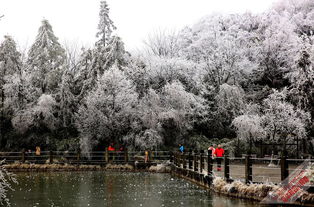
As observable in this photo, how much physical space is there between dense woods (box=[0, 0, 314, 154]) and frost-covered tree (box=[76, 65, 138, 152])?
3.3 inches

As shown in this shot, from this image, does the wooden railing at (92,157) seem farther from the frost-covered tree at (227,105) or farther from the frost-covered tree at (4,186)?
the frost-covered tree at (4,186)

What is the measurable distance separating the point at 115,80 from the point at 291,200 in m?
25.9

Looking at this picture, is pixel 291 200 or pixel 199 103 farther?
pixel 199 103

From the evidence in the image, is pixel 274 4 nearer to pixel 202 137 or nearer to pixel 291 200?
pixel 202 137

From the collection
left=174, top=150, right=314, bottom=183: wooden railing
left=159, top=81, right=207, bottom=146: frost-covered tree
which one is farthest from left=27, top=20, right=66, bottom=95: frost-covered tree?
left=174, top=150, right=314, bottom=183: wooden railing

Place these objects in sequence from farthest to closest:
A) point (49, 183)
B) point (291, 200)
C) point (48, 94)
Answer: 1. point (48, 94)
2. point (49, 183)
3. point (291, 200)

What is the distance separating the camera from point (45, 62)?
41562mm

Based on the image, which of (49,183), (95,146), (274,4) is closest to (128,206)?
(49,183)

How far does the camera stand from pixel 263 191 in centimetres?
1395

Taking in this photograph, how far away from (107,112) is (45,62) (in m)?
9.39

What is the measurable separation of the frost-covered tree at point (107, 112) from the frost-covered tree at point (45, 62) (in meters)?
5.49

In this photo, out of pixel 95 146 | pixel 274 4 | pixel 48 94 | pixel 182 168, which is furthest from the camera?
pixel 274 4

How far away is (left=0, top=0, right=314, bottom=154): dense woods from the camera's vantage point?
34781 millimetres

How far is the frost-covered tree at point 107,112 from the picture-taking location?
36000mm
